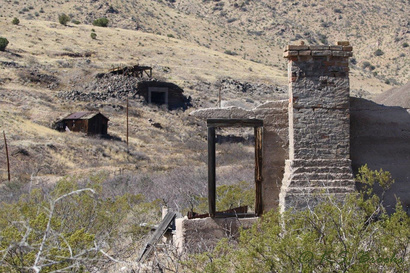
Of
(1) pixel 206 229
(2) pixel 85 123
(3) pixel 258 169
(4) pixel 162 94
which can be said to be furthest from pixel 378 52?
(1) pixel 206 229

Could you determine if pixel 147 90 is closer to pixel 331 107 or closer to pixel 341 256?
pixel 331 107

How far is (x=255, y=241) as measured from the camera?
5707mm

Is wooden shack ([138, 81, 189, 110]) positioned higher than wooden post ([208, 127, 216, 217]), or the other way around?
wooden shack ([138, 81, 189, 110])

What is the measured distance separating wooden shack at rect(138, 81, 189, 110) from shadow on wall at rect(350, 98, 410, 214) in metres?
31.8

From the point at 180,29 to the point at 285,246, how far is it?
72.8 m

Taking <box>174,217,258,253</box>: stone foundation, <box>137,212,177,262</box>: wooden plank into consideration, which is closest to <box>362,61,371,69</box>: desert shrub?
<box>137,212,177,262</box>: wooden plank

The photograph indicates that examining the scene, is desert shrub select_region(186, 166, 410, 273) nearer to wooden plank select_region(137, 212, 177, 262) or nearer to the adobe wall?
the adobe wall

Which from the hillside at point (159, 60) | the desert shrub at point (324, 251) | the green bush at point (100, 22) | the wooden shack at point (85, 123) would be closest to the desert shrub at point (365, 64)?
the hillside at point (159, 60)

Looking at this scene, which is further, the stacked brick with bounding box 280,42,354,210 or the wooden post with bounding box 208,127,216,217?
the wooden post with bounding box 208,127,216,217

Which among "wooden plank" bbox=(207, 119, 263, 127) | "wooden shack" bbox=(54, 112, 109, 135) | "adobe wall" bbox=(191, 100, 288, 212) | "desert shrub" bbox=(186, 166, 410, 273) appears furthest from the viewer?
"wooden shack" bbox=(54, 112, 109, 135)

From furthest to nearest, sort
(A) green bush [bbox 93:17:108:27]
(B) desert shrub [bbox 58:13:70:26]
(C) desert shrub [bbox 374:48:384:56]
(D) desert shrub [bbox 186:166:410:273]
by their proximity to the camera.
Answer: (C) desert shrub [bbox 374:48:384:56]
(A) green bush [bbox 93:17:108:27]
(B) desert shrub [bbox 58:13:70:26]
(D) desert shrub [bbox 186:166:410:273]

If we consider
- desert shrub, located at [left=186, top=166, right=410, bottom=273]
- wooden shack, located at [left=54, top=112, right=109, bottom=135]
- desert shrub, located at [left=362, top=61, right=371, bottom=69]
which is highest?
desert shrub, located at [left=362, top=61, right=371, bottom=69]

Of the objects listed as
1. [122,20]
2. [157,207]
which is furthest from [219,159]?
[122,20]

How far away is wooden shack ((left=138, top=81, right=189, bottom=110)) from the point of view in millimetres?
40562
